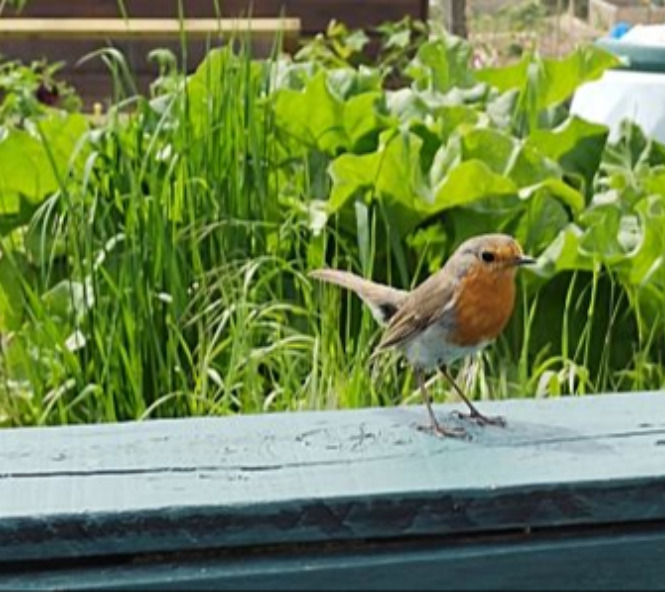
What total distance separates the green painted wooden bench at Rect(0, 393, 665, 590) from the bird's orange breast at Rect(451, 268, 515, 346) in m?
0.17

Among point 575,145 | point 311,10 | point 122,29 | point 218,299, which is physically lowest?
point 311,10

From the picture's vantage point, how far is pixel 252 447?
114 cm

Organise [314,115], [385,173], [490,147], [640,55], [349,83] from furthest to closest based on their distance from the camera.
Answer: [640,55], [349,83], [314,115], [490,147], [385,173]

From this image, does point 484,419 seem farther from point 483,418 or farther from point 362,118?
point 362,118

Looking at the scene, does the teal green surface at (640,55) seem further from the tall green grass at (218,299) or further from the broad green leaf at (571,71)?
the tall green grass at (218,299)

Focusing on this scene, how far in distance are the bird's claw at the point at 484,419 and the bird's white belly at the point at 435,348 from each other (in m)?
0.11

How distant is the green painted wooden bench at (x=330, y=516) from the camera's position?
40.6 inches

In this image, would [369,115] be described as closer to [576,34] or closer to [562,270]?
[562,270]

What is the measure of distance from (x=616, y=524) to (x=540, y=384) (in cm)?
80

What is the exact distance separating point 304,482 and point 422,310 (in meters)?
0.31

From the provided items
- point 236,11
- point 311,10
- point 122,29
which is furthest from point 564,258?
point 311,10

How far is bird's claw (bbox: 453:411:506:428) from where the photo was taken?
1.21 metres

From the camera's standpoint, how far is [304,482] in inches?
42.3

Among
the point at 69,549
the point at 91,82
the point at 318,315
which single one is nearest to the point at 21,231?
the point at 318,315
